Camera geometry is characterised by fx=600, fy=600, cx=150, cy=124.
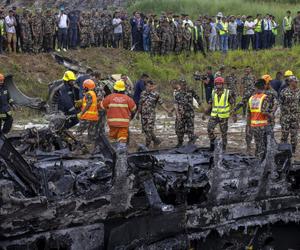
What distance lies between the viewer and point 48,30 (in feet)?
69.8

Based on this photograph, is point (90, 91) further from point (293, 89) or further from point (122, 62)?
point (122, 62)

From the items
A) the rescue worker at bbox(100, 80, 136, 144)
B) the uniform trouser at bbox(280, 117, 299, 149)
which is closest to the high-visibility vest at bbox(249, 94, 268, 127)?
the uniform trouser at bbox(280, 117, 299, 149)

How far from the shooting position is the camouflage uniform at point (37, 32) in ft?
68.6

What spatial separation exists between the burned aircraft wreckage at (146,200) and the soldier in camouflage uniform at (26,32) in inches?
495

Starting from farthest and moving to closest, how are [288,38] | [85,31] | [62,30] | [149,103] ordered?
[288,38] < [85,31] < [62,30] < [149,103]

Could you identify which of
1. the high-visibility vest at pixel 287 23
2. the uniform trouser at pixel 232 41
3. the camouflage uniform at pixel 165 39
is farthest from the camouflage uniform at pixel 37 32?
the high-visibility vest at pixel 287 23

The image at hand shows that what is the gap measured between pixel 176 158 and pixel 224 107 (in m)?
4.74

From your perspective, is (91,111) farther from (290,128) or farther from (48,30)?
(48,30)

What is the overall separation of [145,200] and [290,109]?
723 centimetres

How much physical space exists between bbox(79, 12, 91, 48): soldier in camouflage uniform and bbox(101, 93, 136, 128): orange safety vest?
11.3 m

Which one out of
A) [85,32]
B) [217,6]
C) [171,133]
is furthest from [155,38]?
[217,6]

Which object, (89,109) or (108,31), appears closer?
(89,109)

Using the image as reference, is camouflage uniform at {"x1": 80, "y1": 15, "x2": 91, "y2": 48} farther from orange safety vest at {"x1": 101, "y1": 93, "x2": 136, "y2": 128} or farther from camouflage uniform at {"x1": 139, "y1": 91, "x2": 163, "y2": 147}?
orange safety vest at {"x1": 101, "y1": 93, "x2": 136, "y2": 128}

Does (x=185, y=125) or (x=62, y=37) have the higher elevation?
(x=62, y=37)
